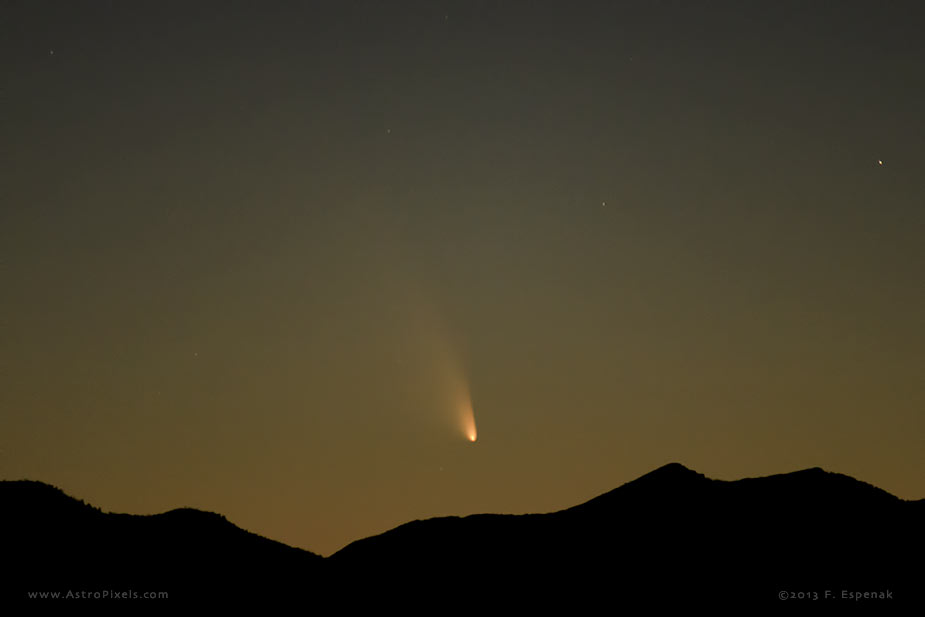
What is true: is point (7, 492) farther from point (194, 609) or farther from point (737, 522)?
point (737, 522)

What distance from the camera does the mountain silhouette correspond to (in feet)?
207

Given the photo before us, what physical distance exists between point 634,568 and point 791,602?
33.5ft

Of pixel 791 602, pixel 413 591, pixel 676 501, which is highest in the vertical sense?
pixel 676 501

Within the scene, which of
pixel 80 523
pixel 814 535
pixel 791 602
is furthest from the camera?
pixel 80 523

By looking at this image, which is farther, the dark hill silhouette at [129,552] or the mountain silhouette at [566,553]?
the dark hill silhouette at [129,552]

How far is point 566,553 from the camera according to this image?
69.9 m

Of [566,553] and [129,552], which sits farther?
[129,552]

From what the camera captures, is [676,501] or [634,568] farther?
[676,501]

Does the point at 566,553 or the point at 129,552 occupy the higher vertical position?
the point at 129,552

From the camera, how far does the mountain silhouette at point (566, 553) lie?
207 ft

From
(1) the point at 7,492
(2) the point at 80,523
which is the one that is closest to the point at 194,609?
(2) the point at 80,523

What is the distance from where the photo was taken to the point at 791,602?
60062 millimetres

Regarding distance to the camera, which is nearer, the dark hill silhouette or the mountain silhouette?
the mountain silhouette

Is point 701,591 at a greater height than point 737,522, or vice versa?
point 737,522
